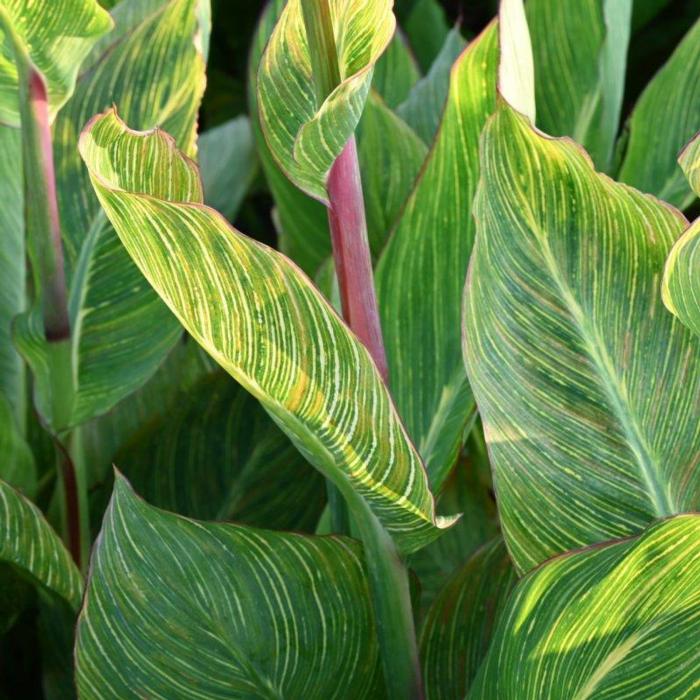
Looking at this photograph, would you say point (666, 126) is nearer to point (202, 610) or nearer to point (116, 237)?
point (116, 237)

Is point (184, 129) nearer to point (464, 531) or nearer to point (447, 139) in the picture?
point (447, 139)

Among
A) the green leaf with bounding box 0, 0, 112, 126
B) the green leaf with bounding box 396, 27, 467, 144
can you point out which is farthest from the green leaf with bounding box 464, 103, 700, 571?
the green leaf with bounding box 396, 27, 467, 144

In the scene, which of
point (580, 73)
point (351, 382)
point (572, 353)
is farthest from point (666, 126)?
point (351, 382)

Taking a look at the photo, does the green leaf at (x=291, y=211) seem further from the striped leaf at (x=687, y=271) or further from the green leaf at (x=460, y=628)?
the striped leaf at (x=687, y=271)

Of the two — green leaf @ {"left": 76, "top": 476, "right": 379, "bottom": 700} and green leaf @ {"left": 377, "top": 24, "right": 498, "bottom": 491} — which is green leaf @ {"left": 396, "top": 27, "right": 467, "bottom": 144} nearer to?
green leaf @ {"left": 377, "top": 24, "right": 498, "bottom": 491}

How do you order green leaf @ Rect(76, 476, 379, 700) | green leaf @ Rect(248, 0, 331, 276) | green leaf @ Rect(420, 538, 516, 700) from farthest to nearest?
green leaf @ Rect(248, 0, 331, 276), green leaf @ Rect(420, 538, 516, 700), green leaf @ Rect(76, 476, 379, 700)

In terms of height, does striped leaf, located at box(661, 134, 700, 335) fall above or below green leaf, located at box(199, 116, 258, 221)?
above
